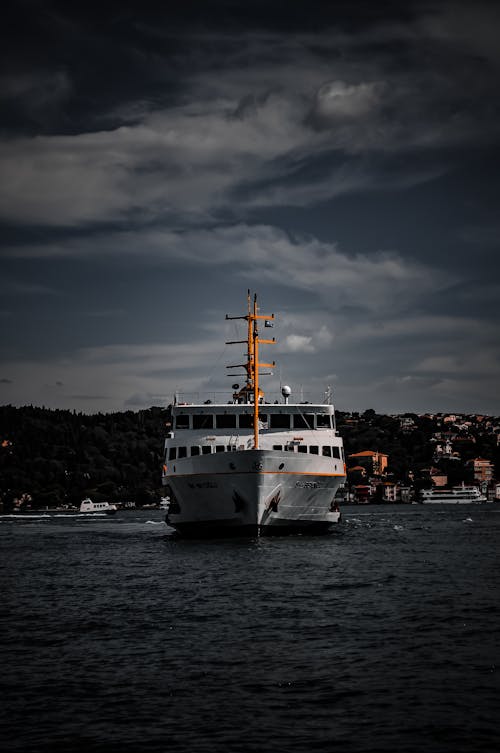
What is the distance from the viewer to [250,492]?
45.4 meters

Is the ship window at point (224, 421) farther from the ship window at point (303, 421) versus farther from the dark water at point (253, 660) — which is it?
the dark water at point (253, 660)

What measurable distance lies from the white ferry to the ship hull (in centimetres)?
5

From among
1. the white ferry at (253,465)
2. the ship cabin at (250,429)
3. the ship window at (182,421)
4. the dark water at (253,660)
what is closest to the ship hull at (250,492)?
the white ferry at (253,465)

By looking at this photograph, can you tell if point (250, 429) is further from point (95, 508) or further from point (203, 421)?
point (95, 508)

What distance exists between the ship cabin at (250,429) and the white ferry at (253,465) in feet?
0.18

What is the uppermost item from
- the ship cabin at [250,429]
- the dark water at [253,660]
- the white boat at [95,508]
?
the ship cabin at [250,429]

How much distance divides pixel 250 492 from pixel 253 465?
1.50 m

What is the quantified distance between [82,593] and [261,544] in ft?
52.1

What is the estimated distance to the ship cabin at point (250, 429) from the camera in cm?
5062

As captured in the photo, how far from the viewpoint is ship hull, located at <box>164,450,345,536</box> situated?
45250 millimetres

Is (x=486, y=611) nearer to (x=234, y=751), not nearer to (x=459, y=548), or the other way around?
(x=234, y=751)

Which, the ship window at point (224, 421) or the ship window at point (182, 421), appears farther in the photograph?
the ship window at point (182, 421)

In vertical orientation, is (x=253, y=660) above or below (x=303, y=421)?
below

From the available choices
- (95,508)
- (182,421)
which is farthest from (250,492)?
(95,508)
